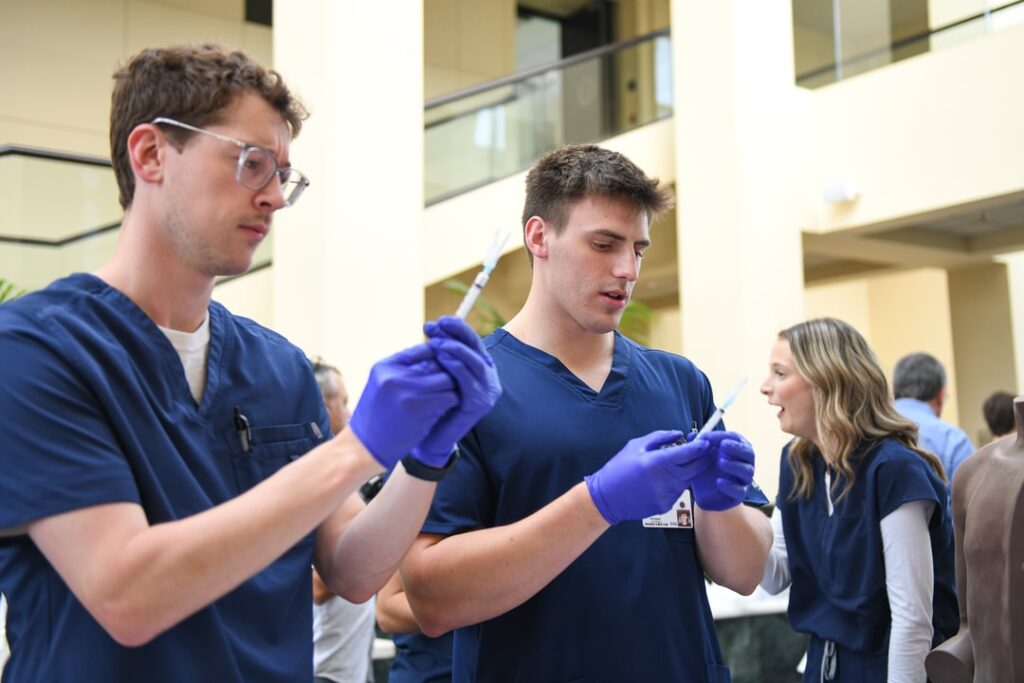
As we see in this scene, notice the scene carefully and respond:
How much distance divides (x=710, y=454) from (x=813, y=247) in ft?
21.9

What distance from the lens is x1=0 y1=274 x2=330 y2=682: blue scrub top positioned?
3.53 ft

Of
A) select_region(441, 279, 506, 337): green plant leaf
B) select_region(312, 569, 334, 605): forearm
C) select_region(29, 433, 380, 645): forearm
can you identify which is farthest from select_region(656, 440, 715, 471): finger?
select_region(441, 279, 506, 337): green plant leaf

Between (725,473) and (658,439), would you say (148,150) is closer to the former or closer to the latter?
(658,439)

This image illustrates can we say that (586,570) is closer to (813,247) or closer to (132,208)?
(132,208)

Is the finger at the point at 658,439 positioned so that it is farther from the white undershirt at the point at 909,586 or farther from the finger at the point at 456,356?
the white undershirt at the point at 909,586

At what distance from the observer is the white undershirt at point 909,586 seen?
2178 mm

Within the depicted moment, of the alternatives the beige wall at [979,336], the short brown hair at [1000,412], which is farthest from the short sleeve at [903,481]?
the beige wall at [979,336]

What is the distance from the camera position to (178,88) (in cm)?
122

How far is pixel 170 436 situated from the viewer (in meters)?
1.22

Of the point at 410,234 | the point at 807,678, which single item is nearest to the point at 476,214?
the point at 410,234

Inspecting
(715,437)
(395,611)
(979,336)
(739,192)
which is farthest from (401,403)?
(979,336)

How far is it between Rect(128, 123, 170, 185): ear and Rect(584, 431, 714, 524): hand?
0.72m

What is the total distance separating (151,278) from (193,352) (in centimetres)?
12

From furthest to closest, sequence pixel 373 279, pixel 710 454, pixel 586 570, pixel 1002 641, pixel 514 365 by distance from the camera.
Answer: pixel 373 279
pixel 514 365
pixel 586 570
pixel 710 454
pixel 1002 641
